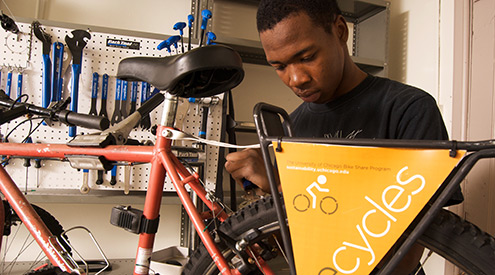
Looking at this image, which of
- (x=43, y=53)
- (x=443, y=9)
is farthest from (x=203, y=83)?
(x=443, y=9)

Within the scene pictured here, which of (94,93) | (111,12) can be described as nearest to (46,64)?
(94,93)

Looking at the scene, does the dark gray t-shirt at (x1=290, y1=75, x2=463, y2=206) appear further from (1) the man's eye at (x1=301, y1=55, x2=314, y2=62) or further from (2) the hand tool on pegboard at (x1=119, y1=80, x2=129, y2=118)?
(2) the hand tool on pegboard at (x1=119, y1=80, x2=129, y2=118)

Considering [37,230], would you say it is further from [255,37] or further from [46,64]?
[255,37]

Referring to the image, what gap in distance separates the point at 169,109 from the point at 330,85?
14.0 inches

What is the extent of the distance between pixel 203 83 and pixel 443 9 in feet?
4.01

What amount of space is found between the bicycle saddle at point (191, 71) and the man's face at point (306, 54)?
11cm

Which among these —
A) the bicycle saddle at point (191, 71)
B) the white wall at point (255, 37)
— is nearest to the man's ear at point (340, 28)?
the bicycle saddle at point (191, 71)

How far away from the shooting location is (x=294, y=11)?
24.7 inches

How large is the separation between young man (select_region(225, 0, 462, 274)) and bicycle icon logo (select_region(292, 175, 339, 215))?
253 millimetres

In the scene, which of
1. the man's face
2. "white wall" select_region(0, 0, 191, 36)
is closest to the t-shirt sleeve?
the man's face

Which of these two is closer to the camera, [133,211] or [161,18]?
[133,211]

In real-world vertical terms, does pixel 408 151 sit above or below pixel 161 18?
below

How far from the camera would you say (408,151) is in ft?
1.18

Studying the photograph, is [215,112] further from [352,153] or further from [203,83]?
[352,153]
